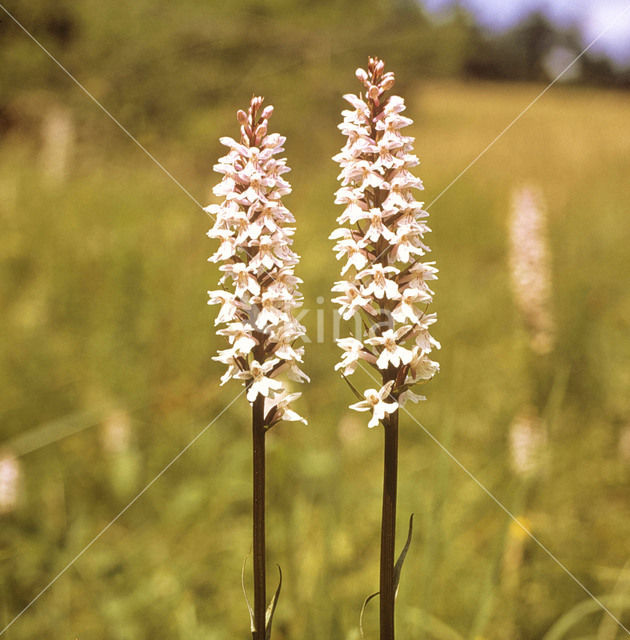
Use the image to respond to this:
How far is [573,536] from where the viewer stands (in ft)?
14.9

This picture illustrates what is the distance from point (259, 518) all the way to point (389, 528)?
1.08 feet

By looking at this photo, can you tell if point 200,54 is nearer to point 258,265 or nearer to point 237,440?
point 237,440

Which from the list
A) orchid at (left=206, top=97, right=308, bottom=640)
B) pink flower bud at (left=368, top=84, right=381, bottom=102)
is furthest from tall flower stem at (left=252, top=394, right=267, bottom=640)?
pink flower bud at (left=368, top=84, right=381, bottom=102)

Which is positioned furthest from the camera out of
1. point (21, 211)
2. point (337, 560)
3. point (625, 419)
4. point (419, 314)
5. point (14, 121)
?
point (14, 121)

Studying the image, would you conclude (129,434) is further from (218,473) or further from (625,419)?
(625,419)

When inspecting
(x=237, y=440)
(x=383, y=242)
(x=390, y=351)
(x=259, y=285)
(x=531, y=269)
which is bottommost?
(x=237, y=440)

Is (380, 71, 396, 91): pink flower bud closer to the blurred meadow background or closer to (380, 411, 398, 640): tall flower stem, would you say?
(380, 411, 398, 640): tall flower stem

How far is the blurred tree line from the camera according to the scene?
1023cm

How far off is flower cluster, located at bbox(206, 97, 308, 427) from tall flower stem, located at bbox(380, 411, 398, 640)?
0.80 feet

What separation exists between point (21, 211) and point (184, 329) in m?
4.10

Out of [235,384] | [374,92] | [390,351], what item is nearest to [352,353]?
[390,351]

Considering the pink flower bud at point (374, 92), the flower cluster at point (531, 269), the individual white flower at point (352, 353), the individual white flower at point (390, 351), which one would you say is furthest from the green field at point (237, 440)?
the pink flower bud at point (374, 92)

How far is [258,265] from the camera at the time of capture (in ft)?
5.42

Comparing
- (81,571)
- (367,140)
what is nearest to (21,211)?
(81,571)
